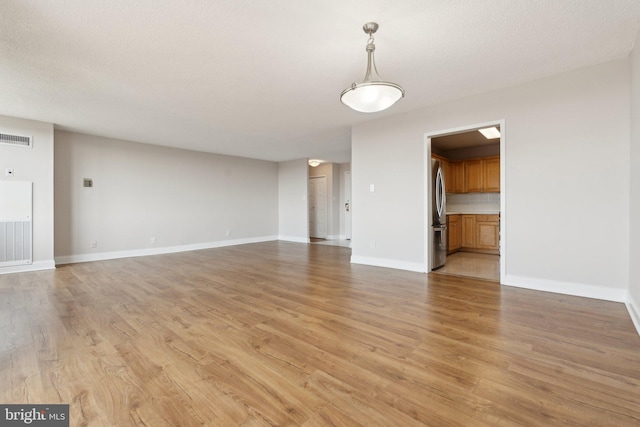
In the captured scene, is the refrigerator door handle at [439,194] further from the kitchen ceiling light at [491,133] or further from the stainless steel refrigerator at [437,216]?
the kitchen ceiling light at [491,133]

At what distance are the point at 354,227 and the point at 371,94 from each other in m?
3.02

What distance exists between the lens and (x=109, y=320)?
259cm

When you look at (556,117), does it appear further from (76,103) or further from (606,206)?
(76,103)

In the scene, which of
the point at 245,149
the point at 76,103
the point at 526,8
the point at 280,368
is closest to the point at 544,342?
the point at 280,368

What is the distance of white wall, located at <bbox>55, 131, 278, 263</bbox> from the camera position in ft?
18.1

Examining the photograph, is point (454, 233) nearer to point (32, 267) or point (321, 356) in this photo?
point (321, 356)

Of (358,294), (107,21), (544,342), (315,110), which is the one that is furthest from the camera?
(315,110)

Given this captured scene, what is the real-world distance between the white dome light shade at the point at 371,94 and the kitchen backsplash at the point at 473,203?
5.24 metres

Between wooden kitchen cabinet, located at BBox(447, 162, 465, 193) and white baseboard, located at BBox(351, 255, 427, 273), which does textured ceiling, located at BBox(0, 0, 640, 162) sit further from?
wooden kitchen cabinet, located at BBox(447, 162, 465, 193)

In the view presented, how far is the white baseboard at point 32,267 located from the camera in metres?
4.55

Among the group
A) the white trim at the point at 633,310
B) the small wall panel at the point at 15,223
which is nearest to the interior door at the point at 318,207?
the small wall panel at the point at 15,223

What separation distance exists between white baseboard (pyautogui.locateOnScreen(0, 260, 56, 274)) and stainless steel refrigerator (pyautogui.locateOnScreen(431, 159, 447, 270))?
6385 mm

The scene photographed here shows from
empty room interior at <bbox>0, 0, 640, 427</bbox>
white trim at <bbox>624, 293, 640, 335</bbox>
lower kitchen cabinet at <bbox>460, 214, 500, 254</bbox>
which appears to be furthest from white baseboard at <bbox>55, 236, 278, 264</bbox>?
white trim at <bbox>624, 293, 640, 335</bbox>

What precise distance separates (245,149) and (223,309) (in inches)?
203
